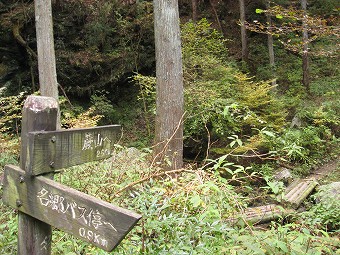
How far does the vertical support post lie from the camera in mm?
1851

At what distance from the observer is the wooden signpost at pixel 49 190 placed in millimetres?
1598

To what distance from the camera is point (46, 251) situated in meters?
1.98

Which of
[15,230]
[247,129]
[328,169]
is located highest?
[15,230]

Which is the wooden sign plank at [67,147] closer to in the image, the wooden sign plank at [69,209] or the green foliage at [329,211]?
the wooden sign plank at [69,209]

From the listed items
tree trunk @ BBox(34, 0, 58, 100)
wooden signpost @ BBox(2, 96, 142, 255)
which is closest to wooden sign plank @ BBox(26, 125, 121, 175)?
wooden signpost @ BBox(2, 96, 142, 255)

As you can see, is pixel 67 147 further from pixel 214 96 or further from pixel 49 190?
pixel 214 96

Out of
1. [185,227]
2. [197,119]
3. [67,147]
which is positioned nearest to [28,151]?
[67,147]

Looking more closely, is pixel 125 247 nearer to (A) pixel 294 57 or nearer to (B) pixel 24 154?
(B) pixel 24 154

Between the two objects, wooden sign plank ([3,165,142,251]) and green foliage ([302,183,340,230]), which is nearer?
wooden sign plank ([3,165,142,251])

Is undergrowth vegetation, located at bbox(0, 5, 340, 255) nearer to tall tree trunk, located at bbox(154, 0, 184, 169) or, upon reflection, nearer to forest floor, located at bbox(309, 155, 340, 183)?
forest floor, located at bbox(309, 155, 340, 183)

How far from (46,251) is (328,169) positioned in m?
8.96

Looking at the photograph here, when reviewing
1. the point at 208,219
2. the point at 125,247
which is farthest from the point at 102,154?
the point at 208,219

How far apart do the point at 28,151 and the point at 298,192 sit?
6.58 m

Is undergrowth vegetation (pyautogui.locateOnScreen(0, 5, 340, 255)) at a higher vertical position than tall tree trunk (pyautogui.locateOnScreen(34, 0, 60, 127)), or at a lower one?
lower
